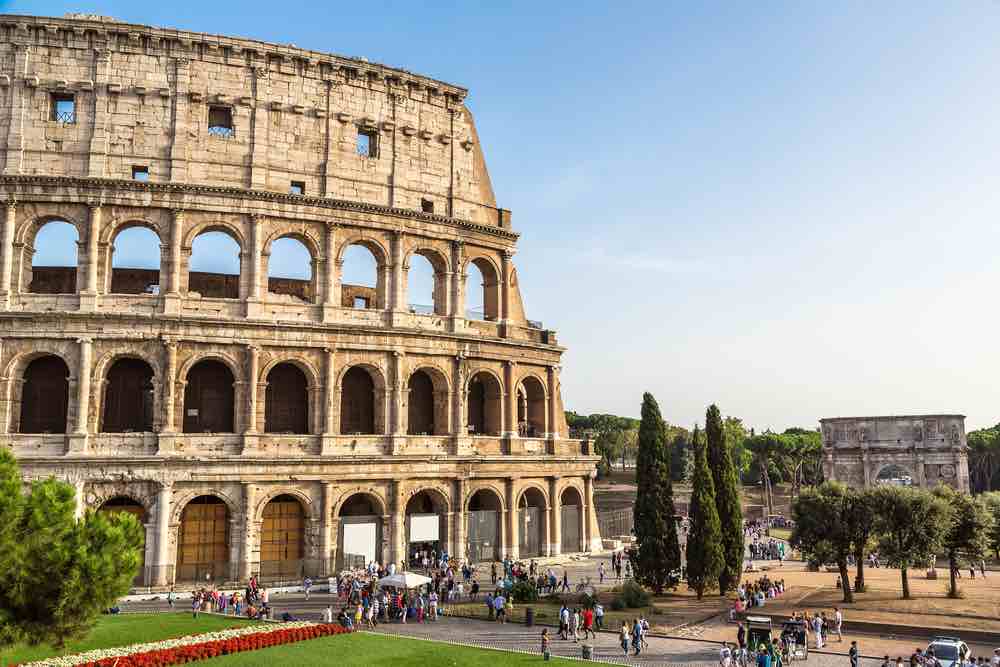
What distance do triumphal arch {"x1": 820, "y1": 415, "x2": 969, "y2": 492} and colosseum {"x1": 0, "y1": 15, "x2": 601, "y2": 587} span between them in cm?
4037

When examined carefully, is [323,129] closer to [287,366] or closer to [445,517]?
[287,366]

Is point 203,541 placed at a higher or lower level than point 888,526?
lower

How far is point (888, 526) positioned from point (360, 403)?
2395 centimetres

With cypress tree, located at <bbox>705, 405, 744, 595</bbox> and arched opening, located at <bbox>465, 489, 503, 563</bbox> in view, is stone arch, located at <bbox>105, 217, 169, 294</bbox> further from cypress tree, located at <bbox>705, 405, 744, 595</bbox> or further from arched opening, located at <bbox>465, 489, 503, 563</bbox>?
cypress tree, located at <bbox>705, 405, 744, 595</bbox>

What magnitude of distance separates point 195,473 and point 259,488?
2613 mm

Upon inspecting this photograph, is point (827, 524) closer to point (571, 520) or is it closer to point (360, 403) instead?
point (571, 520)

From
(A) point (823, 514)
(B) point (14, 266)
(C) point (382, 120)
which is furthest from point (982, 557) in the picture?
(B) point (14, 266)

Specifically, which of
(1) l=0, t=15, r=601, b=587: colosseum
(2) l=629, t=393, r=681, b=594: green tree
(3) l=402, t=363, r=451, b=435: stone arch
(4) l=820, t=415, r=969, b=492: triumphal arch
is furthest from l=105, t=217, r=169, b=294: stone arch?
(4) l=820, t=415, r=969, b=492: triumphal arch

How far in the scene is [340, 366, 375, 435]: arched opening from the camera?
37.6 m

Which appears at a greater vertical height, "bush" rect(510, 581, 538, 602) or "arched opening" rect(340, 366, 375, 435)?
"arched opening" rect(340, 366, 375, 435)

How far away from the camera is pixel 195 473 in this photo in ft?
106

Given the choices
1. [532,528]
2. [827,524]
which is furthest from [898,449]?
[532,528]

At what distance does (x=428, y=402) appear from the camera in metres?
39.8

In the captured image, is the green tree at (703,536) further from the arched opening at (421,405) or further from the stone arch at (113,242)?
the stone arch at (113,242)
